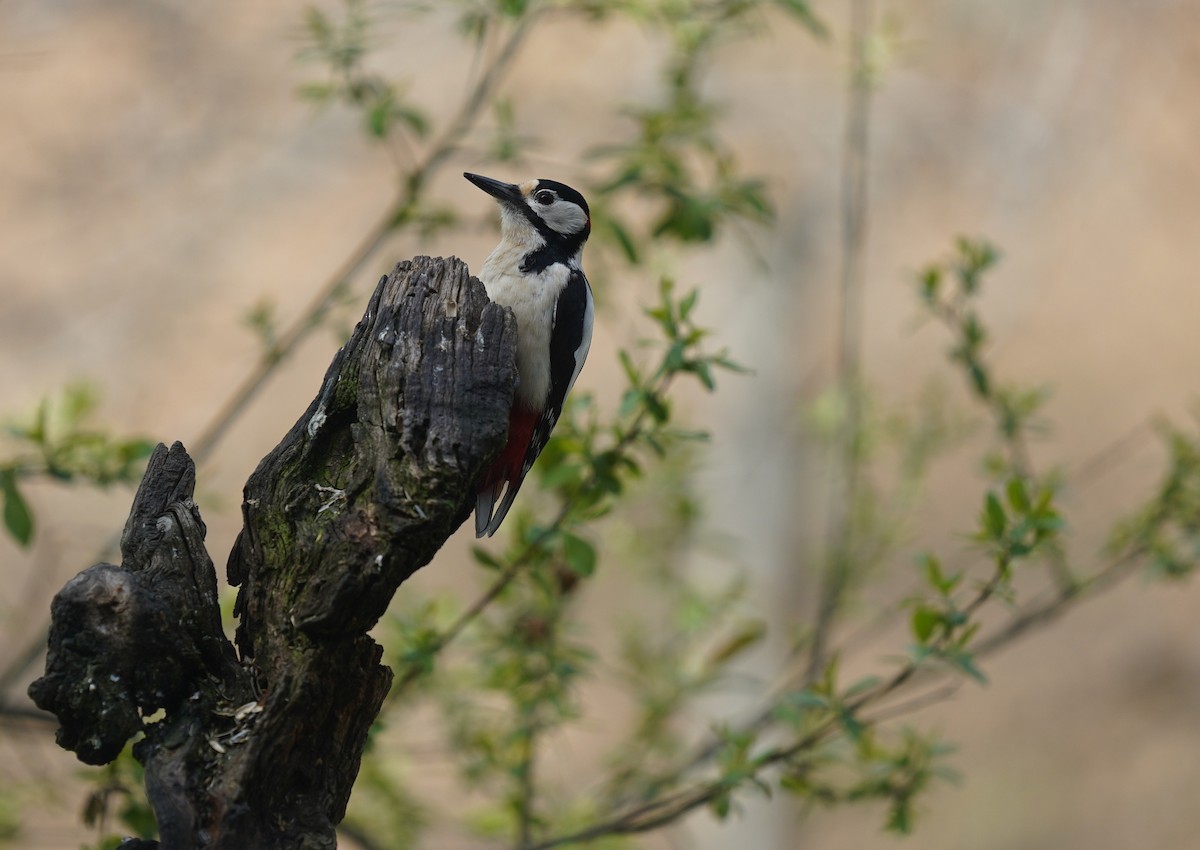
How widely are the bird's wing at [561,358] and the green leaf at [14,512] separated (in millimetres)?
1105

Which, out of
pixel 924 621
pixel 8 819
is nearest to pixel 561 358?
pixel 924 621

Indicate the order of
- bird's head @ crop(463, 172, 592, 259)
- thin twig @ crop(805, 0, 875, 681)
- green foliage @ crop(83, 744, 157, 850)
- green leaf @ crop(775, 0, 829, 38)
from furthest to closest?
1. thin twig @ crop(805, 0, 875, 681)
2. green leaf @ crop(775, 0, 829, 38)
3. bird's head @ crop(463, 172, 592, 259)
4. green foliage @ crop(83, 744, 157, 850)

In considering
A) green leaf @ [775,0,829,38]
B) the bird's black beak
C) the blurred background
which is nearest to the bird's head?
the bird's black beak

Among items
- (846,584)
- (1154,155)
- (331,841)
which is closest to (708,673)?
(846,584)

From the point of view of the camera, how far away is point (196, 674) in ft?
5.97

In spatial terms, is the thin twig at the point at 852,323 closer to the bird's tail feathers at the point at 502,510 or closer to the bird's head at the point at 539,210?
the bird's head at the point at 539,210

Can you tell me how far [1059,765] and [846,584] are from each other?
7.05 meters

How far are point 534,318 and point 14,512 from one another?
131 centimetres

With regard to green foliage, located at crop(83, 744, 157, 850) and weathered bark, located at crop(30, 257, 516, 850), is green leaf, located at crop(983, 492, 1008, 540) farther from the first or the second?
green foliage, located at crop(83, 744, 157, 850)

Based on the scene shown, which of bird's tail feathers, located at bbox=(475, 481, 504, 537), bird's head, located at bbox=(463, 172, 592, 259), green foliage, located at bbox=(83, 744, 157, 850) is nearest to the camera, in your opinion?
green foliage, located at bbox=(83, 744, 157, 850)

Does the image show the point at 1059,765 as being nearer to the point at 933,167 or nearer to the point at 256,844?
the point at 933,167

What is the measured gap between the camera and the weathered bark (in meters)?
1.74

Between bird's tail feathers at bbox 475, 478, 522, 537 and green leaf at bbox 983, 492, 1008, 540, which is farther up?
bird's tail feathers at bbox 475, 478, 522, 537

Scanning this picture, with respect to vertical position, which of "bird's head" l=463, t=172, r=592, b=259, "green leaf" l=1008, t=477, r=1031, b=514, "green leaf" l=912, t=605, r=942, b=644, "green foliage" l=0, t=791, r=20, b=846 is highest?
"bird's head" l=463, t=172, r=592, b=259
